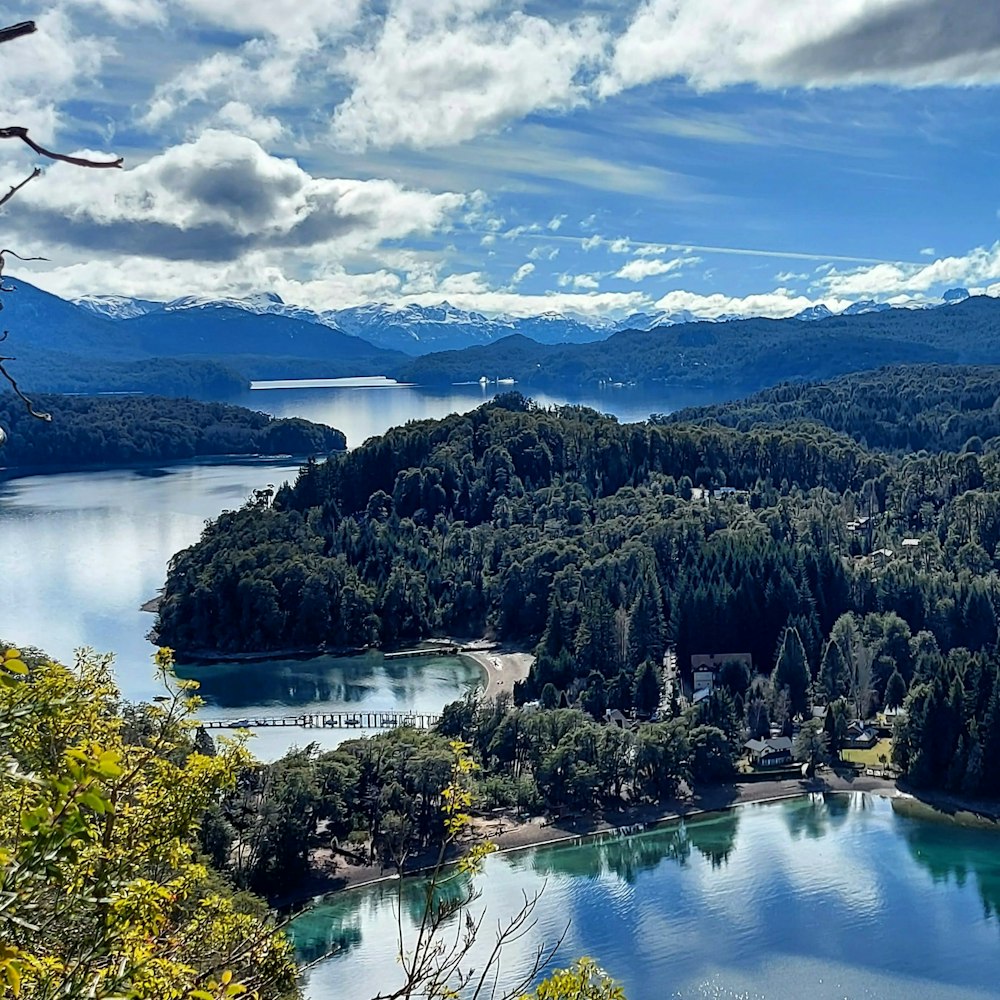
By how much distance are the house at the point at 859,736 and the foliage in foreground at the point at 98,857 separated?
2156 centimetres

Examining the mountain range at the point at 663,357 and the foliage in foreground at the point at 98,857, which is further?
the mountain range at the point at 663,357

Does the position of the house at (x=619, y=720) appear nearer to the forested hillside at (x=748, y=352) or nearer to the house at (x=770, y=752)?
the house at (x=770, y=752)

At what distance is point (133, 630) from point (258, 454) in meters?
45.9

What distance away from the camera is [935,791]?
2206 centimetres

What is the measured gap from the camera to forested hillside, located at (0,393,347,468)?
72938mm

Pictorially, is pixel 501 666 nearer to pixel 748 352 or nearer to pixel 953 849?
pixel 953 849

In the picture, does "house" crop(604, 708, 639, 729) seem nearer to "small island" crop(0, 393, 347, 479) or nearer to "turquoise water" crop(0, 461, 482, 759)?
"turquoise water" crop(0, 461, 482, 759)

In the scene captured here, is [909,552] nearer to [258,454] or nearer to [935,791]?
[935,791]

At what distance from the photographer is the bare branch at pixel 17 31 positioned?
200cm

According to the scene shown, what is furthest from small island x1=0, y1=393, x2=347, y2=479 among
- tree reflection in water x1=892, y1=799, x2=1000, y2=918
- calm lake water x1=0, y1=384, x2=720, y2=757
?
tree reflection in water x1=892, y1=799, x2=1000, y2=918

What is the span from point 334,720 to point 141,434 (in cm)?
5519

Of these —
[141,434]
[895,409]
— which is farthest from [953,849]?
[141,434]

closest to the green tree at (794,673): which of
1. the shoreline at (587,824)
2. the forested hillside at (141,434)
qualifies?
the shoreline at (587,824)

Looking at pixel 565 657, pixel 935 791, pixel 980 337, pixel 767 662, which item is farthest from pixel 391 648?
pixel 980 337
